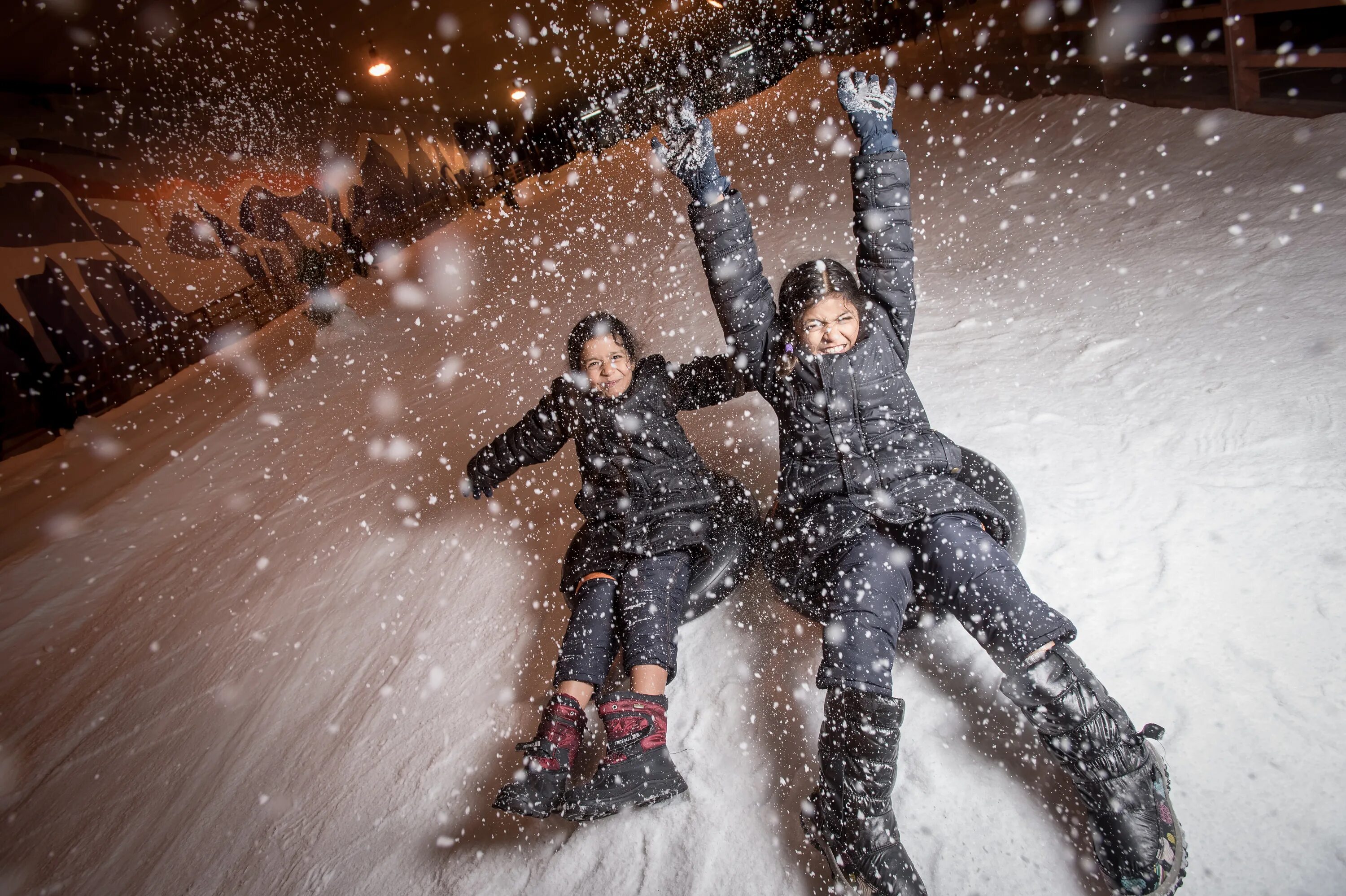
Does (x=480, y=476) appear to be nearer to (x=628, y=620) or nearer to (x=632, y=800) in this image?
(x=628, y=620)

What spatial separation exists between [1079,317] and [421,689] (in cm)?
331

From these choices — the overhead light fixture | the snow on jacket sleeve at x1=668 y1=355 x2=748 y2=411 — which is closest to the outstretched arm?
the snow on jacket sleeve at x1=668 y1=355 x2=748 y2=411

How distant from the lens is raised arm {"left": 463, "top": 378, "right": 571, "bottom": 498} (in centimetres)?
236

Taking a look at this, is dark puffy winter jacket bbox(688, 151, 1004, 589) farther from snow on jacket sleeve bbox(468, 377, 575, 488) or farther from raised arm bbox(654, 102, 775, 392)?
snow on jacket sleeve bbox(468, 377, 575, 488)

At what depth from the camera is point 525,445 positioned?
2.44 metres

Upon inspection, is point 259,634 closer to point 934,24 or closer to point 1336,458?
point 1336,458

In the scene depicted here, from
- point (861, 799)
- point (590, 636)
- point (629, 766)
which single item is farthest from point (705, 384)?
point (861, 799)

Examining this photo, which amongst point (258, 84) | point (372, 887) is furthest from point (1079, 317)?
point (258, 84)

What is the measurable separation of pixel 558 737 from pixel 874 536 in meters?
0.99

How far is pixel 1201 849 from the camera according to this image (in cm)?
129

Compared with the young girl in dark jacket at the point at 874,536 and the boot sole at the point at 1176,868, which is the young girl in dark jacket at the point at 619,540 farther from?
the boot sole at the point at 1176,868

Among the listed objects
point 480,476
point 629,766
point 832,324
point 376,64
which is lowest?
point 629,766

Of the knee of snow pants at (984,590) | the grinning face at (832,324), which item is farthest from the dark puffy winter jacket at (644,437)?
the knee of snow pants at (984,590)

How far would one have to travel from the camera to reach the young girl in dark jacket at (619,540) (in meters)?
1.58
